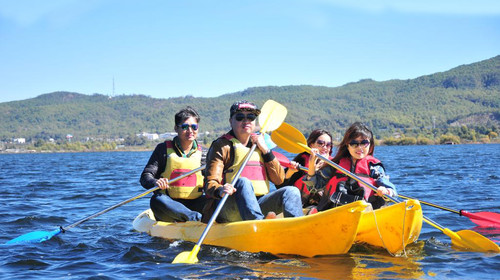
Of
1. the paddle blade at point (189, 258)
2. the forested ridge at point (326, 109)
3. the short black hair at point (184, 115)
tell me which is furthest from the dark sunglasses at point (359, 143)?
the forested ridge at point (326, 109)

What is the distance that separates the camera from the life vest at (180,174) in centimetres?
702

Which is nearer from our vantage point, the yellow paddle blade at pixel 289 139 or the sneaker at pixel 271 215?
the sneaker at pixel 271 215

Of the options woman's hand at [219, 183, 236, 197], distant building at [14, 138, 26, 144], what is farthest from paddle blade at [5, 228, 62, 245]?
distant building at [14, 138, 26, 144]

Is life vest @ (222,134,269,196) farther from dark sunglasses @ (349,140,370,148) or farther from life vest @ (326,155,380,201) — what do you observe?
dark sunglasses @ (349,140,370,148)

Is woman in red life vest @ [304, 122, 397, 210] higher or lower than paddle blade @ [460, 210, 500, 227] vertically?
higher

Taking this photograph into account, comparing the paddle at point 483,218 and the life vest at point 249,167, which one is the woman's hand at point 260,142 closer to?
the life vest at point 249,167

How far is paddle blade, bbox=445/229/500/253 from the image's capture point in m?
5.88

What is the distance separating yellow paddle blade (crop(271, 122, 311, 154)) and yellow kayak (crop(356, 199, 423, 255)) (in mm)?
1406

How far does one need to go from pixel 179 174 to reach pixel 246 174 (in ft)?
4.62

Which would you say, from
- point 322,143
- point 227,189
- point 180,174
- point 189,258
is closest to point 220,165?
point 227,189

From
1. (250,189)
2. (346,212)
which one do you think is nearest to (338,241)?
(346,212)

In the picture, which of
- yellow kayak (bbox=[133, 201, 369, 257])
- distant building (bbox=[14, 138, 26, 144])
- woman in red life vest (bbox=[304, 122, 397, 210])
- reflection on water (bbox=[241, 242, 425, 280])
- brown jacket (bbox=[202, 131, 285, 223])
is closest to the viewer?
reflection on water (bbox=[241, 242, 425, 280])

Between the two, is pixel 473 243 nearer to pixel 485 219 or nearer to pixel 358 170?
pixel 485 219

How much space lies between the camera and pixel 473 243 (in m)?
5.97
